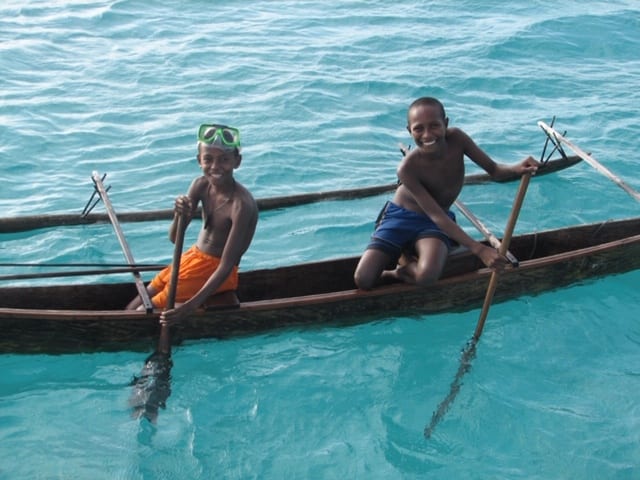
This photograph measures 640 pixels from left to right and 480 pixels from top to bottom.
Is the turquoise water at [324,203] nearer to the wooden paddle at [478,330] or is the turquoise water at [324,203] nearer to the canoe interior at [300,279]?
the wooden paddle at [478,330]

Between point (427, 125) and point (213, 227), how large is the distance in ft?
5.18

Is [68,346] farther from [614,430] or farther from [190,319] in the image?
[614,430]

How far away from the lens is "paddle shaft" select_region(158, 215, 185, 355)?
15.4 feet

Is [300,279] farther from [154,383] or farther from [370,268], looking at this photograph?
[154,383]

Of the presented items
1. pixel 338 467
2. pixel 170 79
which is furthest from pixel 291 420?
pixel 170 79

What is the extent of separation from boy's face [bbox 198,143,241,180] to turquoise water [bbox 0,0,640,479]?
129 centimetres

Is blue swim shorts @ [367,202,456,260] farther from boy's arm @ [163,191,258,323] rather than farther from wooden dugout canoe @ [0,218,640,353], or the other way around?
boy's arm @ [163,191,258,323]

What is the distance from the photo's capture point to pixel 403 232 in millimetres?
5836

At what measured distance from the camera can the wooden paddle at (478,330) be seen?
15.8 feet

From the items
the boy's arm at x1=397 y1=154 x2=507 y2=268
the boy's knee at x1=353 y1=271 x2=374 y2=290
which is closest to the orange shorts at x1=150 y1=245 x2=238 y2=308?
the boy's knee at x1=353 y1=271 x2=374 y2=290

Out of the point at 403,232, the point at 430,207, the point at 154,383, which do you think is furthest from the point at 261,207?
the point at 154,383

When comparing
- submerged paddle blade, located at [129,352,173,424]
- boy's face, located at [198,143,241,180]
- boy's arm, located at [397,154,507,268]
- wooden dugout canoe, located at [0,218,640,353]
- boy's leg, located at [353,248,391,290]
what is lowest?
submerged paddle blade, located at [129,352,173,424]

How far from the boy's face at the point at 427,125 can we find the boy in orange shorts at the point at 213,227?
3.94 feet

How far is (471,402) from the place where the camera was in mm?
5395
